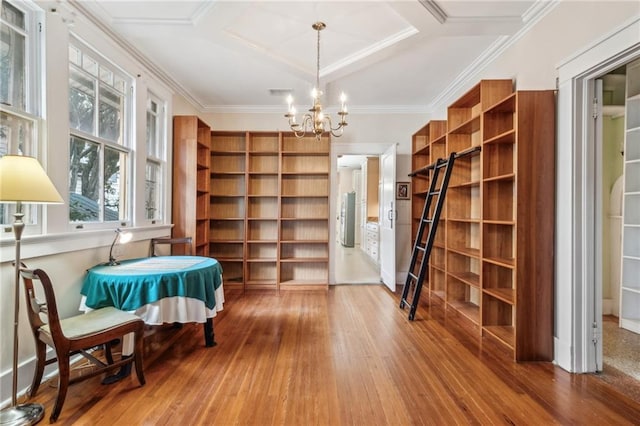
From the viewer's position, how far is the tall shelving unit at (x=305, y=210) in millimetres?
4742

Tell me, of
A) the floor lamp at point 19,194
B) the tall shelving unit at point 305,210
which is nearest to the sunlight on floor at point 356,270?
the tall shelving unit at point 305,210

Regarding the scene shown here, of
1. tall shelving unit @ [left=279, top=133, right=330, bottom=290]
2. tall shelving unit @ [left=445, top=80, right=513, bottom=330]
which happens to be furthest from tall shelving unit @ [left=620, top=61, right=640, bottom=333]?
tall shelving unit @ [left=279, top=133, right=330, bottom=290]

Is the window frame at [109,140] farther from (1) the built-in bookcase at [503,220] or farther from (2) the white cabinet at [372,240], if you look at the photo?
(2) the white cabinet at [372,240]

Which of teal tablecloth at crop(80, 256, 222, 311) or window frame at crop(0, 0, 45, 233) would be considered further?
teal tablecloth at crop(80, 256, 222, 311)

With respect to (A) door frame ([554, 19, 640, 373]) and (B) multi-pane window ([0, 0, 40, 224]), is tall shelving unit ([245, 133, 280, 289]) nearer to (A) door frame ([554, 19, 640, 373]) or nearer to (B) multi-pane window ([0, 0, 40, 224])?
(B) multi-pane window ([0, 0, 40, 224])

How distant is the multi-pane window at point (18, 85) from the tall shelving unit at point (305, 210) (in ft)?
9.76

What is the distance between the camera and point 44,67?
2086 mm

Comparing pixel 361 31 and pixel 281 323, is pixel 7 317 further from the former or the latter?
pixel 361 31

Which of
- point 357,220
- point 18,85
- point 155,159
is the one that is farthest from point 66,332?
point 357,220

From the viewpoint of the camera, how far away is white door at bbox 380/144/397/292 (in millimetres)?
4359

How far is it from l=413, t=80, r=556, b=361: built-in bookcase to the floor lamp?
121 inches

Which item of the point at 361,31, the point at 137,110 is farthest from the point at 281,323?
the point at 361,31

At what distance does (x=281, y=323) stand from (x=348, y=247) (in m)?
7.22

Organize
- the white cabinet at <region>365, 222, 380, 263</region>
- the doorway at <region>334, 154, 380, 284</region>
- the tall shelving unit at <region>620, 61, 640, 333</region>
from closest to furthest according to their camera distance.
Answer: the tall shelving unit at <region>620, 61, 640, 333</region> < the doorway at <region>334, 154, 380, 284</region> < the white cabinet at <region>365, 222, 380, 263</region>
